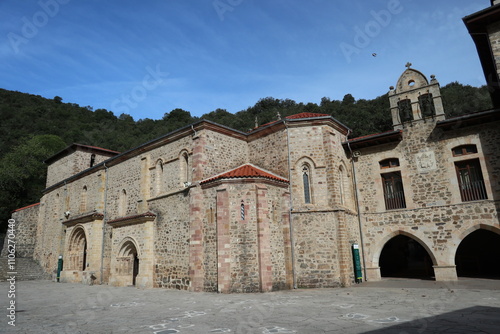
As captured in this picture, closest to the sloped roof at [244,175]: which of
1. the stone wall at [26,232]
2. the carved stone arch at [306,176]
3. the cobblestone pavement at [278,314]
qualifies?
the carved stone arch at [306,176]

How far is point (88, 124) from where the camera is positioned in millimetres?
60594

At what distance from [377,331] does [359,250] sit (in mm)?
10236

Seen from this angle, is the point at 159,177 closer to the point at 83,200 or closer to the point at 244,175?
the point at 244,175

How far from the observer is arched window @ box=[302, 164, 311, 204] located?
14.5 meters

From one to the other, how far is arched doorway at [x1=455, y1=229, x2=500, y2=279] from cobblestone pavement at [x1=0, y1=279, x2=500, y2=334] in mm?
6456

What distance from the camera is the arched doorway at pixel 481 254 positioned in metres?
16.8

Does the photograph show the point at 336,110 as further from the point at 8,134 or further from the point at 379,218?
the point at 8,134

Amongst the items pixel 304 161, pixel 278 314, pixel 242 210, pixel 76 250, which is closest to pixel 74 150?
pixel 76 250

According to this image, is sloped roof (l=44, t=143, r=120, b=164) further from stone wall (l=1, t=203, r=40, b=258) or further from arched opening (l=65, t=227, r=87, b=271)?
arched opening (l=65, t=227, r=87, b=271)

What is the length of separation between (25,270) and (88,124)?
1646 inches

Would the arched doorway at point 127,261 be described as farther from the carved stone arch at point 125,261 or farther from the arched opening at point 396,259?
the arched opening at point 396,259

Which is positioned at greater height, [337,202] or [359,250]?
[337,202]

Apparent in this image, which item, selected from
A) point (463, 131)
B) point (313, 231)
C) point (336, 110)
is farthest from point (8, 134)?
point (463, 131)

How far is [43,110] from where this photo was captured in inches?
2357
